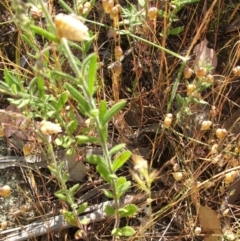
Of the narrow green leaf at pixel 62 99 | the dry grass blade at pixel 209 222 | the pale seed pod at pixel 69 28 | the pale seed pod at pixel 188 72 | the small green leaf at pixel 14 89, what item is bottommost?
the dry grass blade at pixel 209 222

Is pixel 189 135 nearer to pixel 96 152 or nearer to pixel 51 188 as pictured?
pixel 96 152

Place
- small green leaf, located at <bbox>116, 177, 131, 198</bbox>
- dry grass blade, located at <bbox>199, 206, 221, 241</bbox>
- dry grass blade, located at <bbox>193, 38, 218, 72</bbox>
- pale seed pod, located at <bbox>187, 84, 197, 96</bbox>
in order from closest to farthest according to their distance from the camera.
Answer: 1. small green leaf, located at <bbox>116, 177, 131, 198</bbox>
2. pale seed pod, located at <bbox>187, 84, 197, 96</bbox>
3. dry grass blade, located at <bbox>199, 206, 221, 241</bbox>
4. dry grass blade, located at <bbox>193, 38, 218, 72</bbox>

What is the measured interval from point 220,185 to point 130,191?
295 millimetres

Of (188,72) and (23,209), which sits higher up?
(188,72)

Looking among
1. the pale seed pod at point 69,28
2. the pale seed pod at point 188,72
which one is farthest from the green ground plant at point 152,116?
the pale seed pod at point 69,28

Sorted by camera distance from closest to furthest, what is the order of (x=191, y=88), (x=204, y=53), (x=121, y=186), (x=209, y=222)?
(x=121, y=186) < (x=191, y=88) < (x=209, y=222) < (x=204, y=53)

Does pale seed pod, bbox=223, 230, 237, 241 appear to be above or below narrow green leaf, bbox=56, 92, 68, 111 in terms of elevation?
below

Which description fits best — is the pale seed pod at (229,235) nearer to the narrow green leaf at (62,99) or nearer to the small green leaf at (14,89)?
the narrow green leaf at (62,99)

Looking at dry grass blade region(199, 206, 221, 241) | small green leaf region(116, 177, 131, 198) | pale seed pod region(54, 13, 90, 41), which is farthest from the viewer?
dry grass blade region(199, 206, 221, 241)

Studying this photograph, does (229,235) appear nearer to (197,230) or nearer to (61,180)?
(197,230)

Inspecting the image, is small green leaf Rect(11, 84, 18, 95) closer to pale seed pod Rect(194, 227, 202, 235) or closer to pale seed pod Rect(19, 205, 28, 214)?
pale seed pod Rect(19, 205, 28, 214)

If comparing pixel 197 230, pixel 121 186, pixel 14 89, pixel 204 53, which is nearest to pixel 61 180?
pixel 121 186

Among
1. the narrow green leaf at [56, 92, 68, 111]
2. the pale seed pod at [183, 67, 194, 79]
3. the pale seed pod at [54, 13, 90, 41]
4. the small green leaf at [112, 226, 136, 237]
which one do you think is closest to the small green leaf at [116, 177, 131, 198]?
the small green leaf at [112, 226, 136, 237]

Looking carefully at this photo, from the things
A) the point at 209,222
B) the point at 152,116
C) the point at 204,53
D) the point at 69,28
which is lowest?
the point at 209,222
